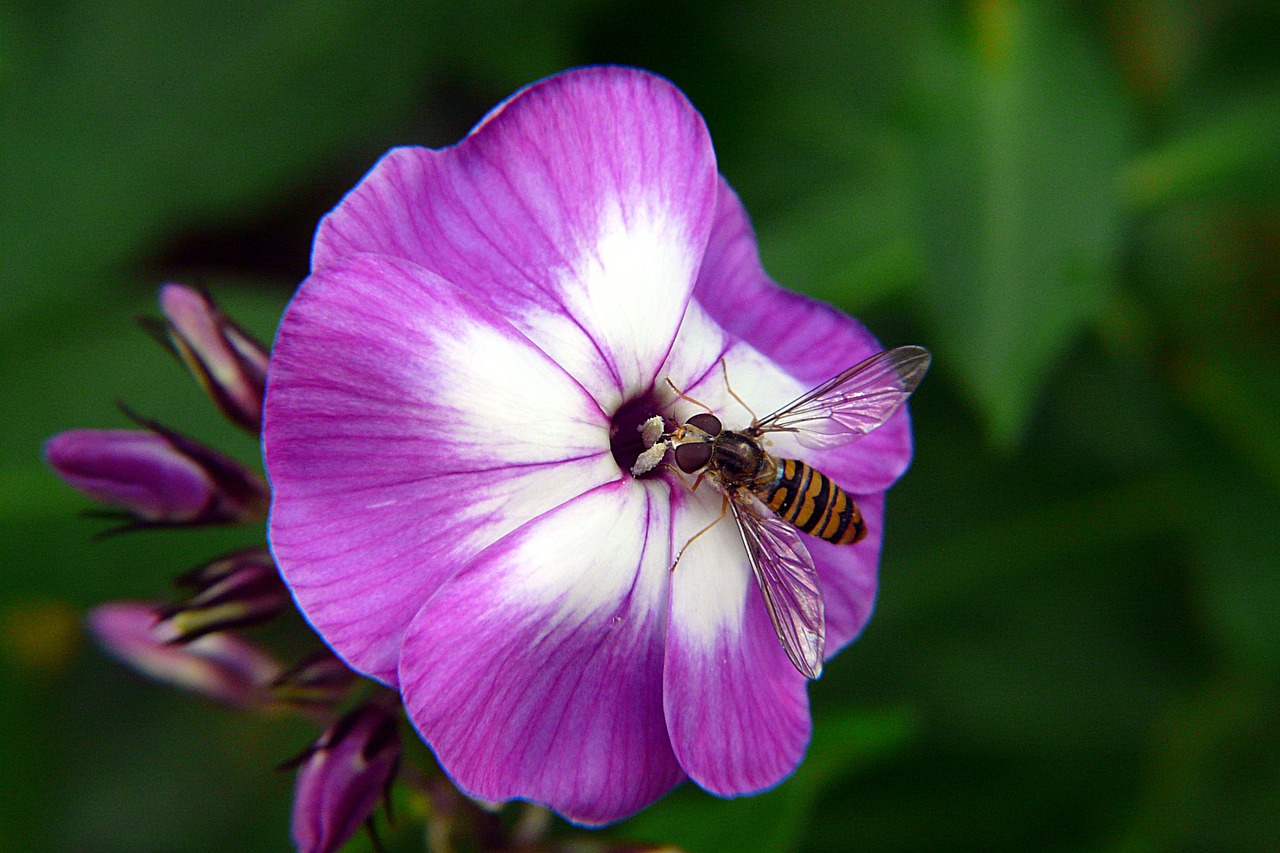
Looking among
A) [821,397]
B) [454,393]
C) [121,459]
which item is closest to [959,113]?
[821,397]

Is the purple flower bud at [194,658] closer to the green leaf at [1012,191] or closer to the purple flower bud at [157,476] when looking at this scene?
the purple flower bud at [157,476]

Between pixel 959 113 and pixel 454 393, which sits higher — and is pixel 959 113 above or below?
below

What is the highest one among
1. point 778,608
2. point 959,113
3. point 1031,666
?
point 778,608

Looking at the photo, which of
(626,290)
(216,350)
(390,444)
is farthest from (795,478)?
(216,350)

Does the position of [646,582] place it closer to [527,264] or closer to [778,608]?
[778,608]

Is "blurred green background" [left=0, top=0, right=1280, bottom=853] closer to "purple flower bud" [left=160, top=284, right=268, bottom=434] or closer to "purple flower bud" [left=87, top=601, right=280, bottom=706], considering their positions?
"purple flower bud" [left=87, top=601, right=280, bottom=706]

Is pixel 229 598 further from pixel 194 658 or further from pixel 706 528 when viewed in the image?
pixel 706 528
